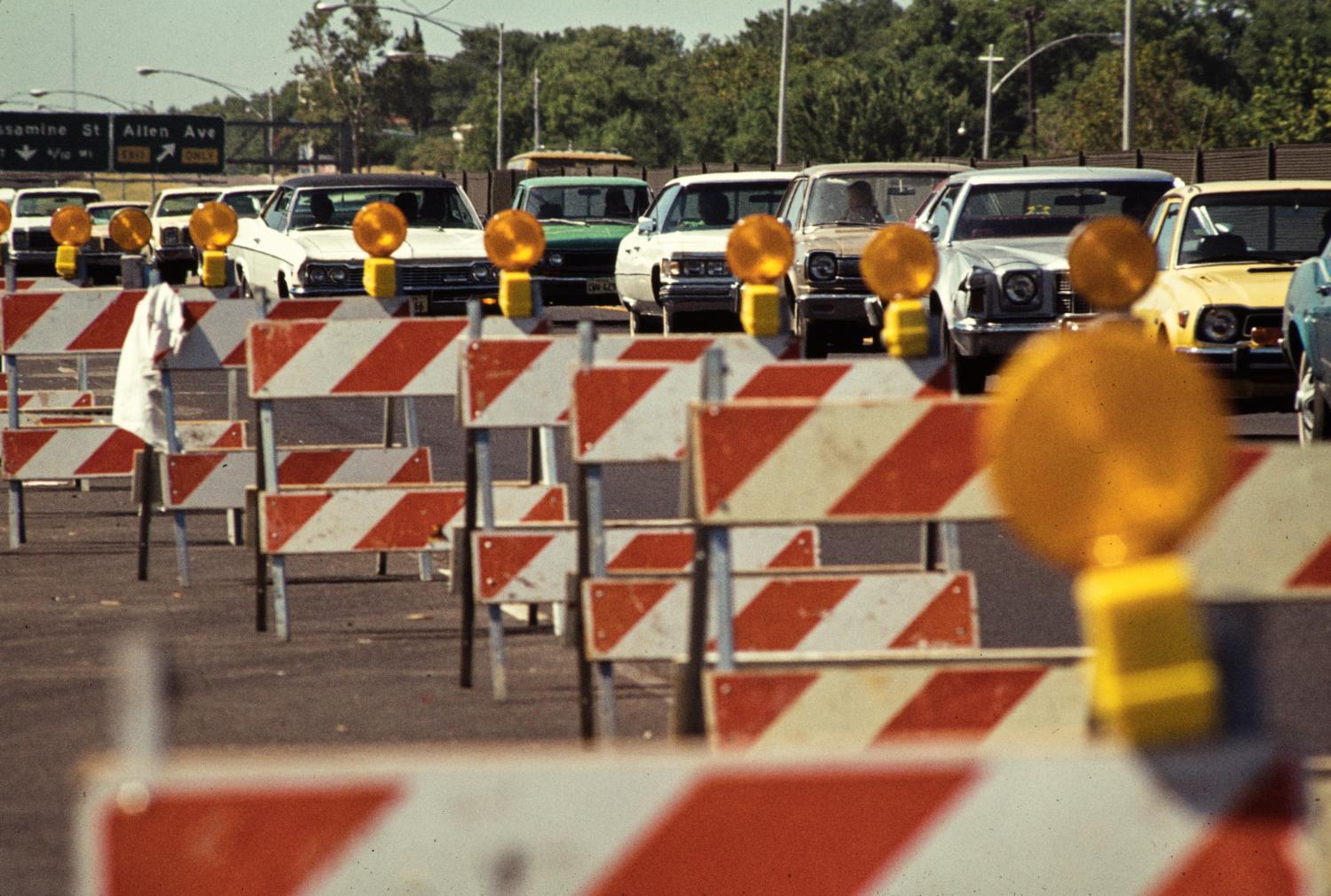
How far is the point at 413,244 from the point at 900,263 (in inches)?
680

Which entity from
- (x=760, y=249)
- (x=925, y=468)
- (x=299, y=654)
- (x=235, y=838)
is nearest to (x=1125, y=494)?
(x=235, y=838)

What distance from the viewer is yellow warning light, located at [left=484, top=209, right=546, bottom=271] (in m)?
7.95

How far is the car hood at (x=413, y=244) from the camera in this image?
21.4 metres

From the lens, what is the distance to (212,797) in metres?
2.00

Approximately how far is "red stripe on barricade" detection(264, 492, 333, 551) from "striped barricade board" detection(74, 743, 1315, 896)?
19.6 ft

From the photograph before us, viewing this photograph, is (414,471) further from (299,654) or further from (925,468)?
(925,468)

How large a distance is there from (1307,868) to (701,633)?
2.42 meters

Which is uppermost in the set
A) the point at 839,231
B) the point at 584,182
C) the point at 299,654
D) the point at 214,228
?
the point at 584,182

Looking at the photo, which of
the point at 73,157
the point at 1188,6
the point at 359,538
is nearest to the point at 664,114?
the point at 1188,6

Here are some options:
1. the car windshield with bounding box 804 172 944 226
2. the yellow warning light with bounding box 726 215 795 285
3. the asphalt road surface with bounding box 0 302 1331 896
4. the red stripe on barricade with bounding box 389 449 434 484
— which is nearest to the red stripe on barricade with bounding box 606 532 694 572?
the asphalt road surface with bounding box 0 302 1331 896

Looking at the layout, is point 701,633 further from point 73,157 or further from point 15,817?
point 73,157

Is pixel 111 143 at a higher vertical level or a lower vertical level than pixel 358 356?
higher

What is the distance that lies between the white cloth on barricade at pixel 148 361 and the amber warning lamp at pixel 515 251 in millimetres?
1909

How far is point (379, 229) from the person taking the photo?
953 cm
